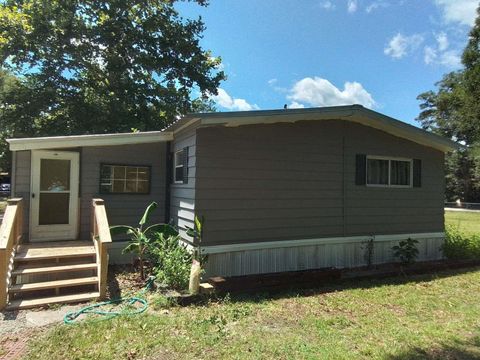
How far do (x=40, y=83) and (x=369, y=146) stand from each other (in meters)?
17.1

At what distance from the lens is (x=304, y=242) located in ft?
26.0

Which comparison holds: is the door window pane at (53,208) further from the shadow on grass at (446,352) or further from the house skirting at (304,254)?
the shadow on grass at (446,352)

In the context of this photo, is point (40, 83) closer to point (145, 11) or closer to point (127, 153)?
point (145, 11)

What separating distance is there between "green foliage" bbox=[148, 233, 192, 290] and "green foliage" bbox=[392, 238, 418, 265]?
509 centimetres

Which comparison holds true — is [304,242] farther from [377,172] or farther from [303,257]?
[377,172]

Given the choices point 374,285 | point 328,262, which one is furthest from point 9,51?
point 374,285

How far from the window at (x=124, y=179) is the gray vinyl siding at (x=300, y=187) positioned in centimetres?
241

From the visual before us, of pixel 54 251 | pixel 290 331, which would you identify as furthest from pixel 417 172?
pixel 54 251

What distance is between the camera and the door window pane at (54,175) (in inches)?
305

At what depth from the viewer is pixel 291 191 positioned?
25.7 ft

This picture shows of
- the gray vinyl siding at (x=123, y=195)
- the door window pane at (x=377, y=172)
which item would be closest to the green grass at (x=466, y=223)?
the door window pane at (x=377, y=172)

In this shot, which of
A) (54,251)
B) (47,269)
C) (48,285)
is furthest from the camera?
(54,251)

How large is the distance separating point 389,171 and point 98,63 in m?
16.8

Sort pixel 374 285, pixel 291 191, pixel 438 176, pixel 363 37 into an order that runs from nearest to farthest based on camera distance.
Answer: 1. pixel 374 285
2. pixel 291 191
3. pixel 438 176
4. pixel 363 37
